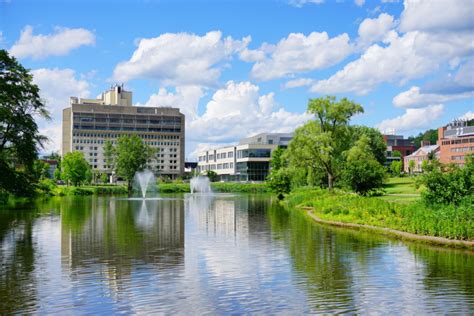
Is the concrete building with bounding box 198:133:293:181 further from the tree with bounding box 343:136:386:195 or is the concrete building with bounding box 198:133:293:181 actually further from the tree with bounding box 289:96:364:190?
the tree with bounding box 343:136:386:195

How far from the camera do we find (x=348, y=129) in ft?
234

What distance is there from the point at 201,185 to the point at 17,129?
312 ft

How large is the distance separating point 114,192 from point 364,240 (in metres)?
101

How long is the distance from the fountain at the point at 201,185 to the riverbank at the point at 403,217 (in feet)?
310

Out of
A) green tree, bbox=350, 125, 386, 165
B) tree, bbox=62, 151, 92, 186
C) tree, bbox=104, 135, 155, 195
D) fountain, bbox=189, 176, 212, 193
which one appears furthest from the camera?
fountain, bbox=189, 176, 212, 193

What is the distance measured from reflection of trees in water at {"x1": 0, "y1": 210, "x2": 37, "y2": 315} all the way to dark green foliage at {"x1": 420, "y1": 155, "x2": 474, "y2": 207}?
2048cm

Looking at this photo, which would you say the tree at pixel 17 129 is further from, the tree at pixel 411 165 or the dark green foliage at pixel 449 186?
the tree at pixel 411 165

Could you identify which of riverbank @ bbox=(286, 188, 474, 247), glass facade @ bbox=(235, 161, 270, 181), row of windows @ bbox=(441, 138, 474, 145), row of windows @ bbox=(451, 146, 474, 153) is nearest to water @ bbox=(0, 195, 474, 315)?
riverbank @ bbox=(286, 188, 474, 247)

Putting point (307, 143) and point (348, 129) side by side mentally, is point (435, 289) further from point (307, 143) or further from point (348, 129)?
point (348, 129)

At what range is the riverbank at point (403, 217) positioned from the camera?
24391 mm

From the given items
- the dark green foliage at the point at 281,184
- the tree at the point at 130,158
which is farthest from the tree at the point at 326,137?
the tree at the point at 130,158

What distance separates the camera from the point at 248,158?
6265 inches

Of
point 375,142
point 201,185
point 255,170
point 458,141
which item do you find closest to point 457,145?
point 458,141

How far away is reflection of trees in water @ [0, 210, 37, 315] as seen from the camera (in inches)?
547
